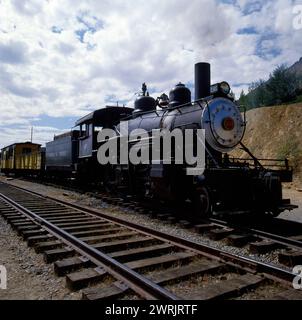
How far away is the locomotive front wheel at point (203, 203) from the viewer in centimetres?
786

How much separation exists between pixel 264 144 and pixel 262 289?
84.1ft

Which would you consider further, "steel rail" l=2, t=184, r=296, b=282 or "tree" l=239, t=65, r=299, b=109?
"tree" l=239, t=65, r=299, b=109

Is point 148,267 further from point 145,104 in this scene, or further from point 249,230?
point 145,104

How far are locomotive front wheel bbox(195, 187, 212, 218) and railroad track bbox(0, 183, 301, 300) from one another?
1.92 metres

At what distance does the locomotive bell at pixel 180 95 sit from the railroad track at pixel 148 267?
4.70 meters

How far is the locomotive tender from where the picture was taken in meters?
7.73

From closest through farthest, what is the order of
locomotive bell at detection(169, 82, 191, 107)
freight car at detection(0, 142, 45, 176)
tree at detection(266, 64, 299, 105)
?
1. locomotive bell at detection(169, 82, 191, 107)
2. freight car at detection(0, 142, 45, 176)
3. tree at detection(266, 64, 299, 105)

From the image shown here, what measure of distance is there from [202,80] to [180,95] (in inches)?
39.9

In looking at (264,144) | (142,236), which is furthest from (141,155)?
(264,144)

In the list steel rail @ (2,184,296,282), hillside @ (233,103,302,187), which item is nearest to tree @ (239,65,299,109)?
hillside @ (233,103,302,187)

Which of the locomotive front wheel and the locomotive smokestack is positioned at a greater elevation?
the locomotive smokestack

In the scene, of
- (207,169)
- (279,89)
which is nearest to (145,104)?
(207,169)

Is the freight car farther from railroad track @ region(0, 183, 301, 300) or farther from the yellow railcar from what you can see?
railroad track @ region(0, 183, 301, 300)

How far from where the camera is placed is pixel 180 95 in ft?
34.0
